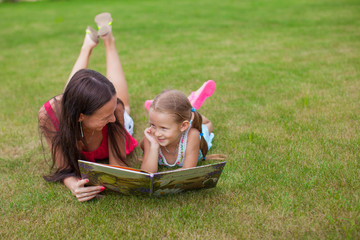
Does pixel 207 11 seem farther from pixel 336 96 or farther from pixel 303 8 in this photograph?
pixel 336 96

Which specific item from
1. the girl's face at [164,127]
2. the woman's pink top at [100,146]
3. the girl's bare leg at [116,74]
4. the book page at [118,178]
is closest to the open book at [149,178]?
the book page at [118,178]

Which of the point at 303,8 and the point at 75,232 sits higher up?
the point at 303,8

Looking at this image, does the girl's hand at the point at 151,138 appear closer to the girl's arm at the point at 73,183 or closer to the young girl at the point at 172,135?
the young girl at the point at 172,135

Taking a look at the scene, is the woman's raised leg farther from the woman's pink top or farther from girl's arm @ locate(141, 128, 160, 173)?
girl's arm @ locate(141, 128, 160, 173)

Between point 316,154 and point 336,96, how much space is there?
1.73 metres

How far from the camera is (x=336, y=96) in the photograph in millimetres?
4645

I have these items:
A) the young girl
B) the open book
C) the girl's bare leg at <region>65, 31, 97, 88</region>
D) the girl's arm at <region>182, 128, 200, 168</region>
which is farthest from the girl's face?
the girl's bare leg at <region>65, 31, 97, 88</region>

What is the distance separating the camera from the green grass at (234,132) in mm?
2488

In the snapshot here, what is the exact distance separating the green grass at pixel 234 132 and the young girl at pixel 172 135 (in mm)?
393

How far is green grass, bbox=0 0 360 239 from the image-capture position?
249 cm

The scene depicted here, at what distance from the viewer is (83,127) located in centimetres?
305

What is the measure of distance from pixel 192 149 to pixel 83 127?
3.29 feet

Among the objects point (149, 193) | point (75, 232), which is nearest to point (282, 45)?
point (149, 193)

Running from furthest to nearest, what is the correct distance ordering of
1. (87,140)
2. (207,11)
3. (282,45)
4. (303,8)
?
(207,11) → (303,8) → (282,45) → (87,140)
